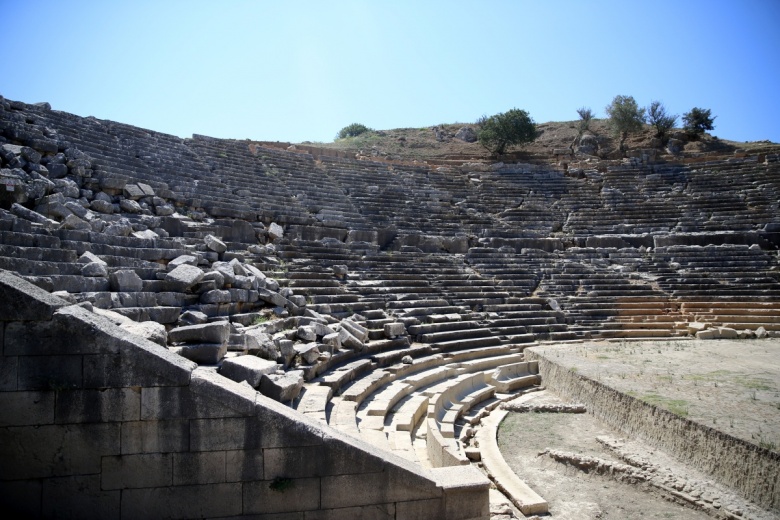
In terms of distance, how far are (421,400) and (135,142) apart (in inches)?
465

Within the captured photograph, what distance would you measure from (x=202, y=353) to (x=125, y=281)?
7.04ft

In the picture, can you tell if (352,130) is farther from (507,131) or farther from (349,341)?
(349,341)

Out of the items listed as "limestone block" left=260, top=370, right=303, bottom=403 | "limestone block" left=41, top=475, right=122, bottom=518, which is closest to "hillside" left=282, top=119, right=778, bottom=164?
"limestone block" left=260, top=370, right=303, bottom=403

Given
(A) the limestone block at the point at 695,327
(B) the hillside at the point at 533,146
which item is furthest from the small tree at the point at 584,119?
(A) the limestone block at the point at 695,327

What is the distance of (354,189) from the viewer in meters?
19.9

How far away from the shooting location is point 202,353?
Result: 6.11m

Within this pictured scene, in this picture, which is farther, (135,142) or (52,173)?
(135,142)

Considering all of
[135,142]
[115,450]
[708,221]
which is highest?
[135,142]

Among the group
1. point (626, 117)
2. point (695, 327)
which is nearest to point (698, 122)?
point (626, 117)

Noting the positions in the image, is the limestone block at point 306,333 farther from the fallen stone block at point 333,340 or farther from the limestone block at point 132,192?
the limestone block at point 132,192

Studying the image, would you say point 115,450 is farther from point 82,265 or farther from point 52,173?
point 52,173

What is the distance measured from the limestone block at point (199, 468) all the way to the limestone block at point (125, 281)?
4.16 m

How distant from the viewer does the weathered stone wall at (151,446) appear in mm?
3799

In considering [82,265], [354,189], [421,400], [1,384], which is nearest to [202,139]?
[354,189]
